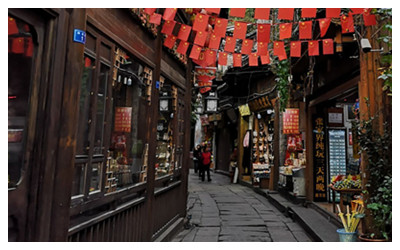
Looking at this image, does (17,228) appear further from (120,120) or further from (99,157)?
(120,120)

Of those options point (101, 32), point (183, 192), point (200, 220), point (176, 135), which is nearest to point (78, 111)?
point (101, 32)

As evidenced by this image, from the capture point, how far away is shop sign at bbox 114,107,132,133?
4161mm

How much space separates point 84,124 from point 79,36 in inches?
39.6

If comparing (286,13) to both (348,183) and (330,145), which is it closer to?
(348,183)

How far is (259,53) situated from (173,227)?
421 centimetres

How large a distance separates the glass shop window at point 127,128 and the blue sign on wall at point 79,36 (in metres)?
0.93

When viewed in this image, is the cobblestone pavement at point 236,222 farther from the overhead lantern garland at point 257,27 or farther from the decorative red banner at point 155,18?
the decorative red banner at point 155,18

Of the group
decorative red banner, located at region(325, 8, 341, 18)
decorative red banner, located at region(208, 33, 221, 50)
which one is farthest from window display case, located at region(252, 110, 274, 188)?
decorative red banner, located at region(325, 8, 341, 18)

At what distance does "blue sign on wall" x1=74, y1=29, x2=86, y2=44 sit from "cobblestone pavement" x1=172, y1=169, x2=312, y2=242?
4840mm

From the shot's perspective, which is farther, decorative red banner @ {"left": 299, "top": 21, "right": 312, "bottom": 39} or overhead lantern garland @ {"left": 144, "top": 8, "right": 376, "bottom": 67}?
decorative red banner @ {"left": 299, "top": 21, "right": 312, "bottom": 39}

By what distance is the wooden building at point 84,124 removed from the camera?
2686 millimetres

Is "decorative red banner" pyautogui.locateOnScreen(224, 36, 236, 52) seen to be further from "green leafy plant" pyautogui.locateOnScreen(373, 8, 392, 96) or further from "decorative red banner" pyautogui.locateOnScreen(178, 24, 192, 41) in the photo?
"green leafy plant" pyautogui.locateOnScreen(373, 8, 392, 96)

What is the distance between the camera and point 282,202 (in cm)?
1004

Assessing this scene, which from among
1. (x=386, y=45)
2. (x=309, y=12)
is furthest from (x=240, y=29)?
(x=386, y=45)
